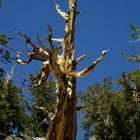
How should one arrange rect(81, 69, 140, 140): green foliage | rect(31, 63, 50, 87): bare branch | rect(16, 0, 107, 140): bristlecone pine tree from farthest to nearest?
rect(81, 69, 140, 140): green foliage, rect(31, 63, 50, 87): bare branch, rect(16, 0, 107, 140): bristlecone pine tree

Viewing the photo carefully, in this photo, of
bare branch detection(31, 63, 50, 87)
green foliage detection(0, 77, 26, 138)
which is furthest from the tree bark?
green foliage detection(0, 77, 26, 138)

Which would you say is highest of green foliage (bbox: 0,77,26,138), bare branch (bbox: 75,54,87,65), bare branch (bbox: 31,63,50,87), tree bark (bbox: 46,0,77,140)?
green foliage (bbox: 0,77,26,138)

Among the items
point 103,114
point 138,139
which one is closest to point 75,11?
point 138,139

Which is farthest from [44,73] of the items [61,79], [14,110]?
[14,110]

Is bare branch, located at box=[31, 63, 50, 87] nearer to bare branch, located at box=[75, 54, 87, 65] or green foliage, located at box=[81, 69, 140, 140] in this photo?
bare branch, located at box=[75, 54, 87, 65]

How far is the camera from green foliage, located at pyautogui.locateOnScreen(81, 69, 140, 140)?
26.9m

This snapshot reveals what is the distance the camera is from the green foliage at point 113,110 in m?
26.9

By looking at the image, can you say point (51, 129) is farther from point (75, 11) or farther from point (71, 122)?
point (75, 11)

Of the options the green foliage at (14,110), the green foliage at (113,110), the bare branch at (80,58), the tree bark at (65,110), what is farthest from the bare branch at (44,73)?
the green foliage at (14,110)

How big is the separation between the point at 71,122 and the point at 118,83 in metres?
20.5

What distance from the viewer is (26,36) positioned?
8.80 metres

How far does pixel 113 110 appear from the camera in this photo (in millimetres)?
28078

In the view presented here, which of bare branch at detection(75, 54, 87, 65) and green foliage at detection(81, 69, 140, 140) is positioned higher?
green foliage at detection(81, 69, 140, 140)

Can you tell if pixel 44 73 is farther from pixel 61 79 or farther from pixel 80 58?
pixel 80 58
